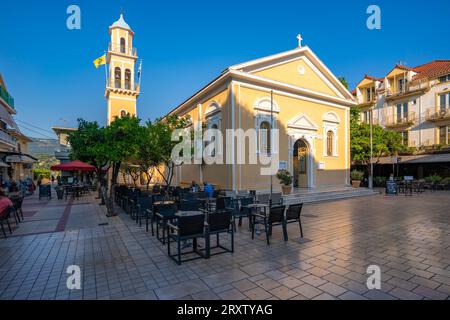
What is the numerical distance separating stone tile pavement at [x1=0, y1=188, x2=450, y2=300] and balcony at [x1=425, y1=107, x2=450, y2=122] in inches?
815

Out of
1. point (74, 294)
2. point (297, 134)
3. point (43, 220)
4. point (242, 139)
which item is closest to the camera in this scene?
point (74, 294)

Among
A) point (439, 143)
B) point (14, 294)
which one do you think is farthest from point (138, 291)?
point (439, 143)

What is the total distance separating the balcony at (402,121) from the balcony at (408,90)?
7.16 feet

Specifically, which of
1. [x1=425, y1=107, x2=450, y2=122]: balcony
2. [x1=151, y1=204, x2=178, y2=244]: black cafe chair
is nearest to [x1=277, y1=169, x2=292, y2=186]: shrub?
[x1=151, y1=204, x2=178, y2=244]: black cafe chair

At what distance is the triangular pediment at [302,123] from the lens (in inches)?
635

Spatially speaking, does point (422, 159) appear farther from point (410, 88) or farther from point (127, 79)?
point (127, 79)

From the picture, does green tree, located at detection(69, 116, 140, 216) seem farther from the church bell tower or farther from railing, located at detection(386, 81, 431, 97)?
railing, located at detection(386, 81, 431, 97)

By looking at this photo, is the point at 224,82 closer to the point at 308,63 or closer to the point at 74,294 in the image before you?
the point at 308,63

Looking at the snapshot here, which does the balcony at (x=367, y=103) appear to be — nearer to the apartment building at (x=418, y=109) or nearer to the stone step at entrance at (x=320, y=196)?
the apartment building at (x=418, y=109)

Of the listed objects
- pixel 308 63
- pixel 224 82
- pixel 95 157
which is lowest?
pixel 95 157

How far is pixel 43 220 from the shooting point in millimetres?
9414

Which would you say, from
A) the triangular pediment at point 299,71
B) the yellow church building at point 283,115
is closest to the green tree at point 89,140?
the yellow church building at point 283,115

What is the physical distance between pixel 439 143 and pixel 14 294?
31.5m

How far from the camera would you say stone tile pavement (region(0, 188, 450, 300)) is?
359 cm
